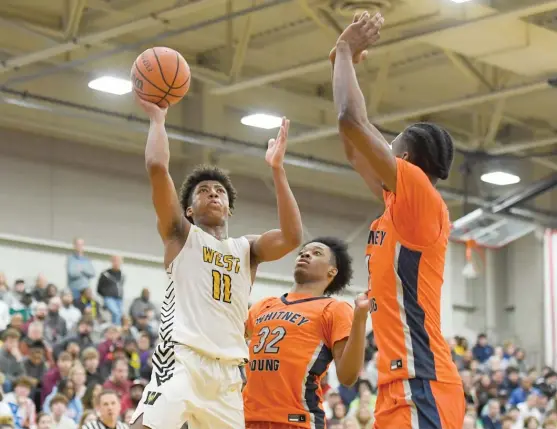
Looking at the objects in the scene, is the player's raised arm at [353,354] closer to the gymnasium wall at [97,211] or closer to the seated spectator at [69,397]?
the seated spectator at [69,397]

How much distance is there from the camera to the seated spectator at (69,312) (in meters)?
16.4

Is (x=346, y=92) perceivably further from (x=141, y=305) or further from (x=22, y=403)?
(x=141, y=305)

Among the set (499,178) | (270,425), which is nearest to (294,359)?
(270,425)

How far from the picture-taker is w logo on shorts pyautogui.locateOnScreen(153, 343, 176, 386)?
571 centimetres

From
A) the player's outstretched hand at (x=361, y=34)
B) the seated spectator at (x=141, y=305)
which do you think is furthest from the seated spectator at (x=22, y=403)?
the player's outstretched hand at (x=361, y=34)

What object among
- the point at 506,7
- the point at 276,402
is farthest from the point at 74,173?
the point at 276,402

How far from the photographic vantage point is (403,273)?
16.5ft

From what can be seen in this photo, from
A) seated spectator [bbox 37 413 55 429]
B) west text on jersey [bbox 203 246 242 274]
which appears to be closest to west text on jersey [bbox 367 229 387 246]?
west text on jersey [bbox 203 246 242 274]

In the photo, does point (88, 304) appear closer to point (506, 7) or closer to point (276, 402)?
point (506, 7)

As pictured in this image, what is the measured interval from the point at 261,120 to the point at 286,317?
1335 cm

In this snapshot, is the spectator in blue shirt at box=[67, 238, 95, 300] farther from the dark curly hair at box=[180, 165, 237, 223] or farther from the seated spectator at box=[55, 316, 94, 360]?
the dark curly hair at box=[180, 165, 237, 223]

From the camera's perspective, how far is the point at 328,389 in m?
15.6

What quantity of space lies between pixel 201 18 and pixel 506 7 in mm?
4836

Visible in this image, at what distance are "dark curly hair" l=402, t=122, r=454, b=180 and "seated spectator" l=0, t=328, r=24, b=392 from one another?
30.7 ft
